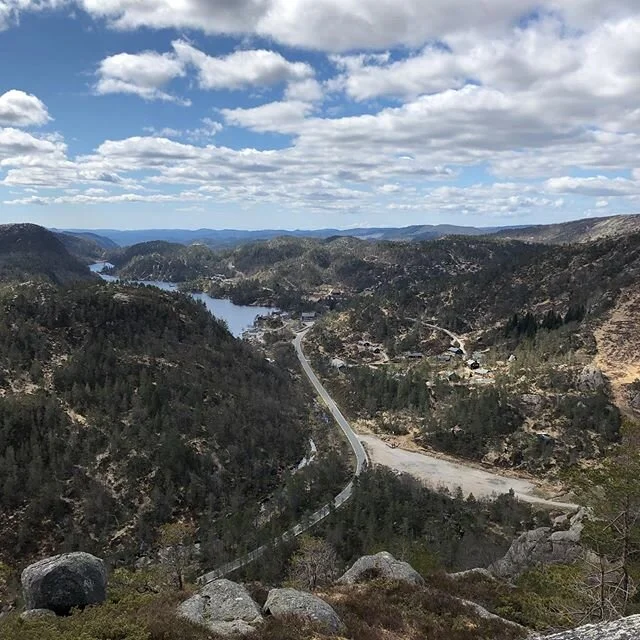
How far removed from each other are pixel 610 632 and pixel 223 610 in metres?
19.5

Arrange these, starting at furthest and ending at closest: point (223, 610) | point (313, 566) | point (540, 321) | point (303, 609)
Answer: point (540, 321) → point (313, 566) → point (223, 610) → point (303, 609)

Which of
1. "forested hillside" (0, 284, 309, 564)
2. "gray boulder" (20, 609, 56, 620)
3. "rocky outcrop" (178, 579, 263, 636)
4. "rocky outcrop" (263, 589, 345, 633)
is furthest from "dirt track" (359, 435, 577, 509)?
"gray boulder" (20, 609, 56, 620)

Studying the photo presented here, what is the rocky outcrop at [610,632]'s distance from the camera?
47.2ft

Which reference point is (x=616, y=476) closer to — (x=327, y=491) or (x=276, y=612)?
(x=276, y=612)

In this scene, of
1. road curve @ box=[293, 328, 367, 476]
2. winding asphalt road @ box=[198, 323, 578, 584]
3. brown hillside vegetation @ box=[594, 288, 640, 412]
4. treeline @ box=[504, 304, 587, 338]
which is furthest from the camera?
treeline @ box=[504, 304, 587, 338]

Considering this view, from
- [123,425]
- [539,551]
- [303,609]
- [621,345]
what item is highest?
[303,609]

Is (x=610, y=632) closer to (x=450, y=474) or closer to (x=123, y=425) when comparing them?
(x=450, y=474)

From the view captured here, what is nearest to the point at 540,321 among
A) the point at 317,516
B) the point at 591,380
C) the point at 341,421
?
the point at 591,380

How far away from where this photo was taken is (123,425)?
104438mm

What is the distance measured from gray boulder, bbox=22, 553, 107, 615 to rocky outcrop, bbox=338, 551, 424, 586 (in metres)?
17.5

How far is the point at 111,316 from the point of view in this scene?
140125 millimetres

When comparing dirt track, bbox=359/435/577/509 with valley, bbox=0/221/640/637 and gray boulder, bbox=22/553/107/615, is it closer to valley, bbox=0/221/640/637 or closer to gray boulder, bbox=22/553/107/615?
valley, bbox=0/221/640/637

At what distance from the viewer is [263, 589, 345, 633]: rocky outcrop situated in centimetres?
2548

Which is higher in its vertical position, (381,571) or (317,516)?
(381,571)
